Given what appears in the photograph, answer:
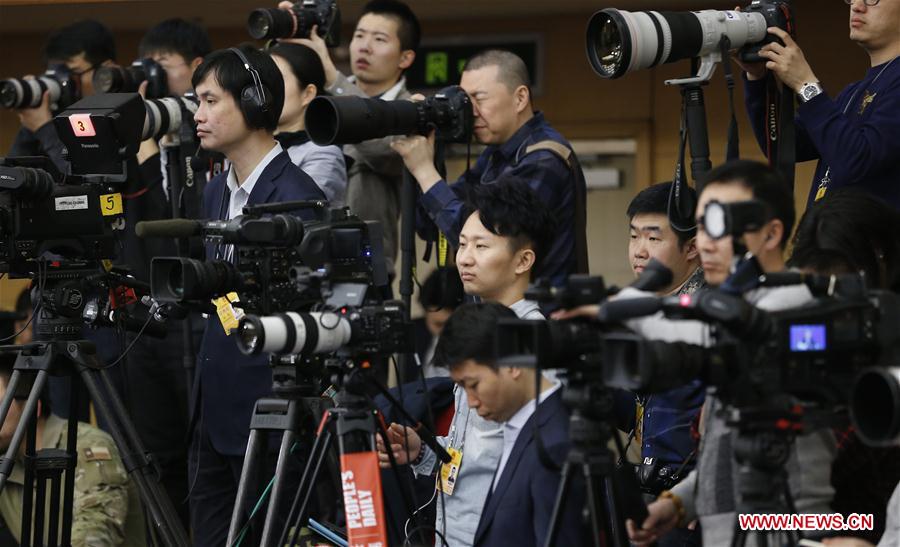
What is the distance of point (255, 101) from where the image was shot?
12.1 ft

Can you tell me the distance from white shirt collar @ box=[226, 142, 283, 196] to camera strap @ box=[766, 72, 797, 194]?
4.12 feet

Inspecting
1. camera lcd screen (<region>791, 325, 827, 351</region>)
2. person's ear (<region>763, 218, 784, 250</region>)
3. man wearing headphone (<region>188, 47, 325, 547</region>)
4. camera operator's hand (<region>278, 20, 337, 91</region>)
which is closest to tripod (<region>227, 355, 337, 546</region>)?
man wearing headphone (<region>188, 47, 325, 547</region>)

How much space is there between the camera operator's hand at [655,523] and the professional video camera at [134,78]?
2.67m

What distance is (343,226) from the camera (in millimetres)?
3084

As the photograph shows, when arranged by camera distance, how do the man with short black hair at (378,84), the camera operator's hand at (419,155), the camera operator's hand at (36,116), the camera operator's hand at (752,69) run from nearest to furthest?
the camera operator's hand at (752,69) → the camera operator's hand at (419,155) → the man with short black hair at (378,84) → the camera operator's hand at (36,116)

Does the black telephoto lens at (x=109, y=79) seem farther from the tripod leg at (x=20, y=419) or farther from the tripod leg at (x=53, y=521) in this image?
the tripod leg at (x=53, y=521)

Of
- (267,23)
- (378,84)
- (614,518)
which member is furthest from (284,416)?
(378,84)

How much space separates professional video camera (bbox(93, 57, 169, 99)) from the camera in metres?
4.61

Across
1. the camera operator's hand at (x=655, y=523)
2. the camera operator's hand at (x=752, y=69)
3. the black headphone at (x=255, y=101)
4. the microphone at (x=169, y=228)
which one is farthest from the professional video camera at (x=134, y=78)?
the camera operator's hand at (x=655, y=523)

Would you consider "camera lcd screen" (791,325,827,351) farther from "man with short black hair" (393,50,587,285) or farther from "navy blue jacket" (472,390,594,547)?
"man with short black hair" (393,50,587,285)

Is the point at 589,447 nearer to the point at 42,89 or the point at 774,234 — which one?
the point at 774,234

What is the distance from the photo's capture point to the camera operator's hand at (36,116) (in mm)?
4965

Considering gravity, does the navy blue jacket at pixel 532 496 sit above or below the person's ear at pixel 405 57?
below

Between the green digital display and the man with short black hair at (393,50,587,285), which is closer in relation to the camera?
the man with short black hair at (393,50,587,285)
